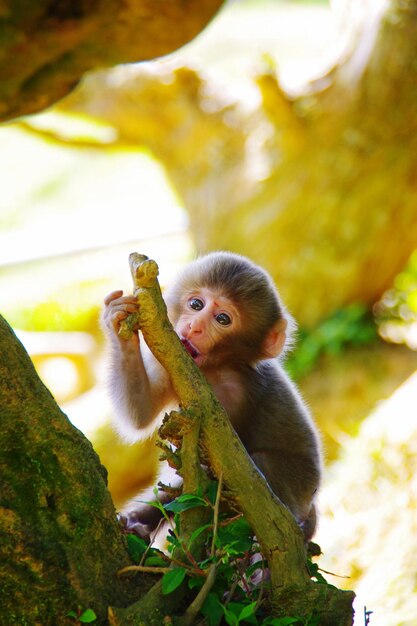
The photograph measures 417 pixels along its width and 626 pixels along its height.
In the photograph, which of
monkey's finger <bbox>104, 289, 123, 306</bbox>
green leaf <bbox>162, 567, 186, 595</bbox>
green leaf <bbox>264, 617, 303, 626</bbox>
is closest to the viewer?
green leaf <bbox>162, 567, 186, 595</bbox>

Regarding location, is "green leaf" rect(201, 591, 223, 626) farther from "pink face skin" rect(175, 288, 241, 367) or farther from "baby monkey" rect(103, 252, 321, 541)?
"pink face skin" rect(175, 288, 241, 367)

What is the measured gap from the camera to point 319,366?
10.5 metres

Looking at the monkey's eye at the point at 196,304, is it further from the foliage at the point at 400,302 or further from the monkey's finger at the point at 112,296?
the foliage at the point at 400,302

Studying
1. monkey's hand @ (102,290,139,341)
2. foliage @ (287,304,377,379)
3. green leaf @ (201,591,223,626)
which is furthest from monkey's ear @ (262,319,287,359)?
foliage @ (287,304,377,379)

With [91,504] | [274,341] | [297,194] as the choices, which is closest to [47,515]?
[91,504]

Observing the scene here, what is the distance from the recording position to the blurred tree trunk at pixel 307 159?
32.1 ft

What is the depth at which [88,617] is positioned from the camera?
8.45 ft

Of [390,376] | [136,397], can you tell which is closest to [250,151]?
[390,376]

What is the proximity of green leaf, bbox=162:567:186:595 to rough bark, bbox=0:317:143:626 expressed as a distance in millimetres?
148

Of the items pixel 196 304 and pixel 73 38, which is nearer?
pixel 196 304

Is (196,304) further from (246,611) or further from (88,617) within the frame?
(88,617)

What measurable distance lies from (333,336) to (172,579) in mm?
8104

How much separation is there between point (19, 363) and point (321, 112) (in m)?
7.81

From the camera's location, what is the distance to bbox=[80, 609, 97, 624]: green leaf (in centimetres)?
257
